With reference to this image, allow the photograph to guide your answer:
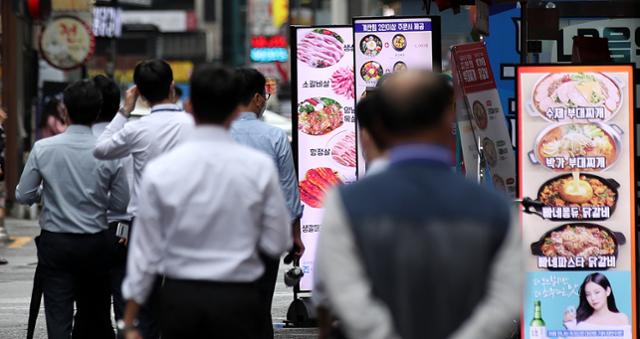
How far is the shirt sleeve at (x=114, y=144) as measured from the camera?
8477mm

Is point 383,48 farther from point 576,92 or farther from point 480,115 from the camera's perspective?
point 576,92

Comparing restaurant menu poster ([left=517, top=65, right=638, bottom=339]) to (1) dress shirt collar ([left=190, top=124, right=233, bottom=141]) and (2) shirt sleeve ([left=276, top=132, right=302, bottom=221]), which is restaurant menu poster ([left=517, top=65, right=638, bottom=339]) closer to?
(2) shirt sleeve ([left=276, top=132, right=302, bottom=221])

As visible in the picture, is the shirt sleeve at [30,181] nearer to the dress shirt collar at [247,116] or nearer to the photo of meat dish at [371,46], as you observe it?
the dress shirt collar at [247,116]

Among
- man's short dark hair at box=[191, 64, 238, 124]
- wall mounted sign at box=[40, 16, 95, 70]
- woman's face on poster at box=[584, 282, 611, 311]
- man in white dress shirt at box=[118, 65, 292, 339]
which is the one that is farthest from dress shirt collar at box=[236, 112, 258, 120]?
wall mounted sign at box=[40, 16, 95, 70]

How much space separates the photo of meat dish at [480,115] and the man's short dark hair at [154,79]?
2.25 metres

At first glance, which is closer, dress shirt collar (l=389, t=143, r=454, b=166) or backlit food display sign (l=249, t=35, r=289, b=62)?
dress shirt collar (l=389, t=143, r=454, b=166)

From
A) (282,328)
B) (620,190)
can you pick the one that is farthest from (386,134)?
(282,328)

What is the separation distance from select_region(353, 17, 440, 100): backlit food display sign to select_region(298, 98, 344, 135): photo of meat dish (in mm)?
521

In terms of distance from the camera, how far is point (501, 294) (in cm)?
438

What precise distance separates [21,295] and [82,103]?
6.07m

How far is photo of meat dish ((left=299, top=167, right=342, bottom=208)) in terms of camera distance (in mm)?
11445

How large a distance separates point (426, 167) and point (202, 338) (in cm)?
151

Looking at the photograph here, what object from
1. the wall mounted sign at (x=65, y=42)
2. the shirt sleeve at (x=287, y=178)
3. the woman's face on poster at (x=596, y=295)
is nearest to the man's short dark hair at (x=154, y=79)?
the shirt sleeve at (x=287, y=178)

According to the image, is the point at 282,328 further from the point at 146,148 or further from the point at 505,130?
the point at 146,148
